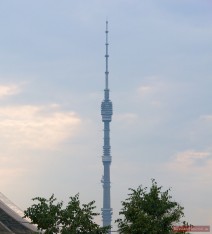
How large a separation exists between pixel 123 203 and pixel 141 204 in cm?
144

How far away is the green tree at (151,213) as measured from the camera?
5766 centimetres

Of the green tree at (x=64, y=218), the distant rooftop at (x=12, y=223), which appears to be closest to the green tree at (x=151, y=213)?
the green tree at (x=64, y=218)

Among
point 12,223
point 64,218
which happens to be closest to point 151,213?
point 64,218

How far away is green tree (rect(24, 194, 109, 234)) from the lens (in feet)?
187

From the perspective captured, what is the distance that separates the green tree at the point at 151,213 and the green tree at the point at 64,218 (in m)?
2.09

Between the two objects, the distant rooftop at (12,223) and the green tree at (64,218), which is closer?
the green tree at (64,218)

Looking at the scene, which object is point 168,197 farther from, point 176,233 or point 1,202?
point 1,202

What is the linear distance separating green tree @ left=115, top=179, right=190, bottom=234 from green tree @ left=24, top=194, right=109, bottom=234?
2.09 metres

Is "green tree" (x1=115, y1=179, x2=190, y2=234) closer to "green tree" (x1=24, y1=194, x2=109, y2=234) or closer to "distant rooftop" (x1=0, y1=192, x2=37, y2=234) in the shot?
"green tree" (x1=24, y1=194, x2=109, y2=234)

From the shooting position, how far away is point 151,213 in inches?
2351

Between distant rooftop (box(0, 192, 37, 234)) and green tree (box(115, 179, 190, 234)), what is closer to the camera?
green tree (box(115, 179, 190, 234))

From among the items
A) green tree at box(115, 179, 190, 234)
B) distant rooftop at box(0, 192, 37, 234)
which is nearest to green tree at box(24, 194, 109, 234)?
green tree at box(115, 179, 190, 234)

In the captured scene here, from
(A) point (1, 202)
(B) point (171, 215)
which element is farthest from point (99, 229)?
(A) point (1, 202)

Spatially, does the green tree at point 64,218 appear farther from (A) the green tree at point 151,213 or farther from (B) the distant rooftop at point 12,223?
(B) the distant rooftop at point 12,223
